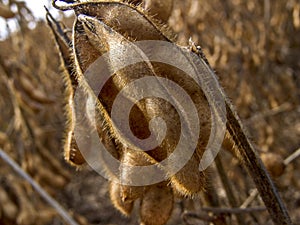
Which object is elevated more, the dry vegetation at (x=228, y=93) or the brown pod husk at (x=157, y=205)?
the brown pod husk at (x=157, y=205)

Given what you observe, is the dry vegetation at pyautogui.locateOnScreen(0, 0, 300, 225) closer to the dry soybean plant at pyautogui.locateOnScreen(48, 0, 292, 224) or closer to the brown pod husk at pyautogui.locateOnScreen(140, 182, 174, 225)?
the brown pod husk at pyautogui.locateOnScreen(140, 182, 174, 225)

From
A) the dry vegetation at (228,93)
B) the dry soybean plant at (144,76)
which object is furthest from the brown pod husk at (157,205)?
the dry vegetation at (228,93)

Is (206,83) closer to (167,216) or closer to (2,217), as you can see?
(167,216)

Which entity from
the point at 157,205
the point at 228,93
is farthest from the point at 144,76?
the point at 228,93

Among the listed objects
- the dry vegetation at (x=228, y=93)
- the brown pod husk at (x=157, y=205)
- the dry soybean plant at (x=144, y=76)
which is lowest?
the dry vegetation at (x=228, y=93)

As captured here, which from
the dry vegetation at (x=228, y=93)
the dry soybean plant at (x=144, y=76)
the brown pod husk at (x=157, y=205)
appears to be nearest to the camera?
the dry soybean plant at (x=144, y=76)

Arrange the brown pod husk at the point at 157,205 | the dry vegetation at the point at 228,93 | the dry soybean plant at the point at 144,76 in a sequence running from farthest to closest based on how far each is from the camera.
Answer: the dry vegetation at the point at 228,93, the brown pod husk at the point at 157,205, the dry soybean plant at the point at 144,76

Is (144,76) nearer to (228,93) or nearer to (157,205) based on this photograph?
(157,205)

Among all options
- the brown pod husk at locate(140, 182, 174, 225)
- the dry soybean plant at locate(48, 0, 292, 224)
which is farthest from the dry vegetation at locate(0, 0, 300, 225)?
the dry soybean plant at locate(48, 0, 292, 224)

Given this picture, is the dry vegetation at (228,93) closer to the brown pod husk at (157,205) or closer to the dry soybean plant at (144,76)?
the brown pod husk at (157,205)
